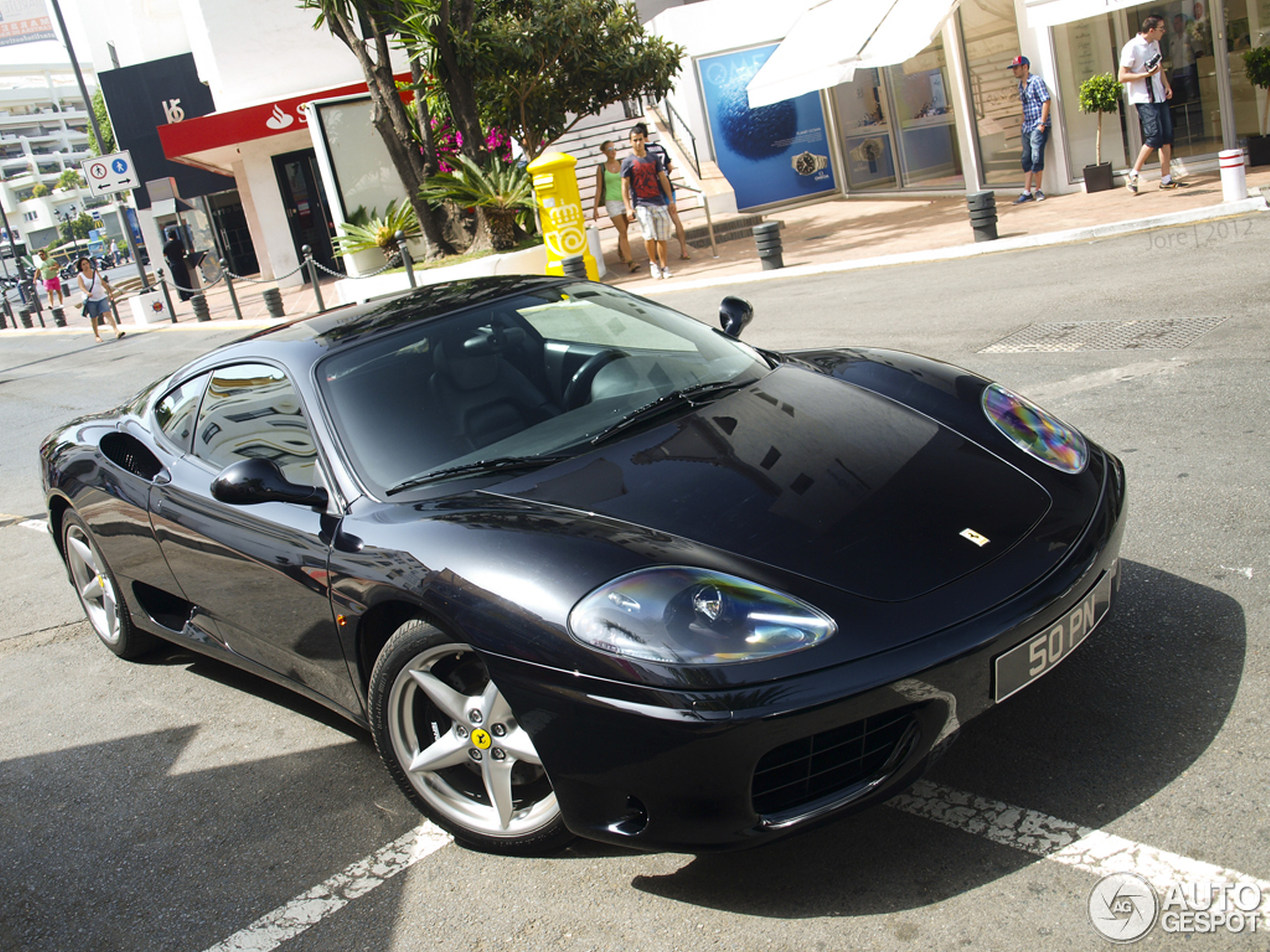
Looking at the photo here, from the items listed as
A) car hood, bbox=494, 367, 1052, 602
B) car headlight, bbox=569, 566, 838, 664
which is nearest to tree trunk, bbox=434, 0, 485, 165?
car hood, bbox=494, 367, 1052, 602

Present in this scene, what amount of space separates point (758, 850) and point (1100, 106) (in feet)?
43.0

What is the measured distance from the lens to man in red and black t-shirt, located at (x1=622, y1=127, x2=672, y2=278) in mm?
14234

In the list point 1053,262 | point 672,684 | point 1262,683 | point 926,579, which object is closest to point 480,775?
point 672,684

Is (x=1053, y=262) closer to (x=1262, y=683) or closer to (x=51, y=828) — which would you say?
(x=1262, y=683)

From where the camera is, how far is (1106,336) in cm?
716

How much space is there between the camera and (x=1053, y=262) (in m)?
10.1

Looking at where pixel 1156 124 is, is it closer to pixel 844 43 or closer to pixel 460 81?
pixel 844 43

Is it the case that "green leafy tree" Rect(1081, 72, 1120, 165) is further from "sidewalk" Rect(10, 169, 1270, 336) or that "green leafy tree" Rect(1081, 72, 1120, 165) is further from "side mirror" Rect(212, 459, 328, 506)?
"side mirror" Rect(212, 459, 328, 506)

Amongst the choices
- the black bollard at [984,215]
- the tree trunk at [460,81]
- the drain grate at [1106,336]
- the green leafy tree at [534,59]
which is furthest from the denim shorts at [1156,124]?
the tree trunk at [460,81]

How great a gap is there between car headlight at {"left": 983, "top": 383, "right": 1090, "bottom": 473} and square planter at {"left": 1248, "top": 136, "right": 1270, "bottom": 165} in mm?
11461

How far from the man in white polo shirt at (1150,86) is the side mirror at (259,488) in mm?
11987

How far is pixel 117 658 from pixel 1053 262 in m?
8.54

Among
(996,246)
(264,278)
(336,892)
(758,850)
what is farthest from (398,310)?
(264,278)

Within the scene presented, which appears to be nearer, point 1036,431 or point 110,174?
point 1036,431
